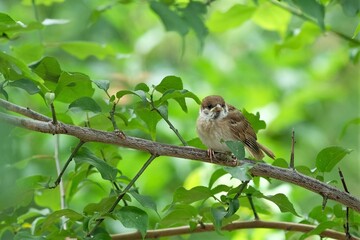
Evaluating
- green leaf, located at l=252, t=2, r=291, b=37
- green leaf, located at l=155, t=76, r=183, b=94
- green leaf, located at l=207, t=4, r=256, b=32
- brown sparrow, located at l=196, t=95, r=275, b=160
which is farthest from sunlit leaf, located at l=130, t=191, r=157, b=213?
green leaf, located at l=252, t=2, r=291, b=37

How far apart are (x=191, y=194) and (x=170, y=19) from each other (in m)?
0.66

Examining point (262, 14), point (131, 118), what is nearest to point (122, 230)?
point (262, 14)

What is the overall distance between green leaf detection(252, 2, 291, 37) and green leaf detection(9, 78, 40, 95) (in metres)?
1.06

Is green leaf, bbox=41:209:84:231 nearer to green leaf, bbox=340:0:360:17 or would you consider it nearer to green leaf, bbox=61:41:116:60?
green leaf, bbox=61:41:116:60

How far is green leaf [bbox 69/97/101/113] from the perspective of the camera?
1347 mm

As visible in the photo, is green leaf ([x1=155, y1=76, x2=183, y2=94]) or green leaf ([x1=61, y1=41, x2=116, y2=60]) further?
green leaf ([x1=61, y1=41, x2=116, y2=60])

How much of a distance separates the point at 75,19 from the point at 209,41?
92cm

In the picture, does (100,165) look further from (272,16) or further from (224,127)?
(272,16)

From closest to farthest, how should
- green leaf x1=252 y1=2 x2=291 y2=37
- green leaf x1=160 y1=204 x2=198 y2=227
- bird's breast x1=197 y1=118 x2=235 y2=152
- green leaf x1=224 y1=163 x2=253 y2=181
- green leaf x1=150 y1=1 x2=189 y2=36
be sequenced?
green leaf x1=224 y1=163 x2=253 y2=181, green leaf x1=160 y1=204 x2=198 y2=227, green leaf x1=150 y1=1 x2=189 y2=36, bird's breast x1=197 y1=118 x2=235 y2=152, green leaf x1=252 y1=2 x2=291 y2=37

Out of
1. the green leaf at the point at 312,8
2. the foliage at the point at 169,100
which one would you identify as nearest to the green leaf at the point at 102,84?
the foliage at the point at 169,100

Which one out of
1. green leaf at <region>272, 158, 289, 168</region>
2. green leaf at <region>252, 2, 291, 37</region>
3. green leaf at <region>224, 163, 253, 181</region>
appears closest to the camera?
green leaf at <region>224, 163, 253, 181</region>

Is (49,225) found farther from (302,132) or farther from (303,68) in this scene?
(303,68)

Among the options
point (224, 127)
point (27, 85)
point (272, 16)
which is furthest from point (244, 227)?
point (272, 16)

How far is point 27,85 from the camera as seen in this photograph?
4.22 ft
